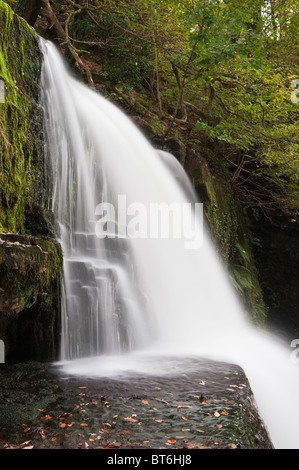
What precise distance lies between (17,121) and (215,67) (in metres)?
5.05

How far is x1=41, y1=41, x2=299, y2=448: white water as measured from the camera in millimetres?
4875

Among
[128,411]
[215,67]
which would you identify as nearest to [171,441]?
[128,411]

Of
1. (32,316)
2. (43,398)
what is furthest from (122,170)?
(43,398)

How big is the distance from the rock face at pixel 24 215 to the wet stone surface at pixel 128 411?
0.57m

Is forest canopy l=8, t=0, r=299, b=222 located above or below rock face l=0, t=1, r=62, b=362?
above

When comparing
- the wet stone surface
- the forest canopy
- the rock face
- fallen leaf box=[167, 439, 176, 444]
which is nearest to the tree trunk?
the forest canopy

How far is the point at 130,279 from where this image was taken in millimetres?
6266

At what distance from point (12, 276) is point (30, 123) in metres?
3.09

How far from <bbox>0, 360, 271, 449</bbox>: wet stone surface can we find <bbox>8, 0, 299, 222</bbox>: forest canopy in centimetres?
647

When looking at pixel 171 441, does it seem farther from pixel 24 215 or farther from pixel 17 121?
pixel 17 121

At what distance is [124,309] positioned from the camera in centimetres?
557

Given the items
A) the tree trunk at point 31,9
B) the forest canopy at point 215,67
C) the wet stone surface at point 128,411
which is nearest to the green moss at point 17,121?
the wet stone surface at point 128,411

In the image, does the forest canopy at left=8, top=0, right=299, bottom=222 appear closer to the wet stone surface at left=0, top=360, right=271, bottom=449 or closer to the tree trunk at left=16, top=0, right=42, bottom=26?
the tree trunk at left=16, top=0, right=42, bottom=26
